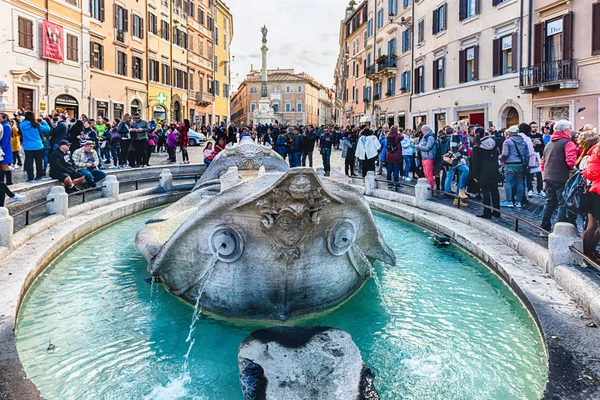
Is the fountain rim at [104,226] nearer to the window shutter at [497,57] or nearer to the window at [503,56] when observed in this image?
the window at [503,56]

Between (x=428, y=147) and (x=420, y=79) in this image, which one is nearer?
(x=428, y=147)

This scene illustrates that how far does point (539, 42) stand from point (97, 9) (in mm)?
23771

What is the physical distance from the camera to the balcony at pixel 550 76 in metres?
18.7

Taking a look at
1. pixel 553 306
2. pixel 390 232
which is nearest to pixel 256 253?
pixel 553 306

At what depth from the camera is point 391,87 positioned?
38219 millimetres

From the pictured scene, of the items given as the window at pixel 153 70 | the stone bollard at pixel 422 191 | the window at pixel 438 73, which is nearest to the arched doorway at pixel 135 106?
the window at pixel 153 70

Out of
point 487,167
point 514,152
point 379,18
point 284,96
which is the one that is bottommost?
point 487,167

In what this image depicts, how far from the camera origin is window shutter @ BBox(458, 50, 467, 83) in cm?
2611

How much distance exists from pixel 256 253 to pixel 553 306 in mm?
2948

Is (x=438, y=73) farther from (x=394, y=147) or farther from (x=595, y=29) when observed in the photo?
(x=394, y=147)

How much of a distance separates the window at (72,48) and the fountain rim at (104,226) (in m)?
17.7

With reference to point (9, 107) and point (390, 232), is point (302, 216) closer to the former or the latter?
point (390, 232)

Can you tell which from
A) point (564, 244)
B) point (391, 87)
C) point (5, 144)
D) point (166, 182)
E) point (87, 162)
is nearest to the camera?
point (564, 244)

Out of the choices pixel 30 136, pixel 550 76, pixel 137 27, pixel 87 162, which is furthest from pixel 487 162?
pixel 137 27
